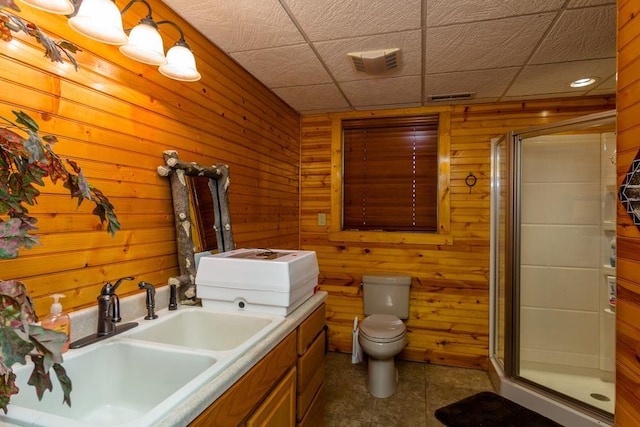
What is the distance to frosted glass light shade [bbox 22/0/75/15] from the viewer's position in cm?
95

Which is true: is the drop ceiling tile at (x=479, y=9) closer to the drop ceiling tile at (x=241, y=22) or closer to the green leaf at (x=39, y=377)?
the drop ceiling tile at (x=241, y=22)

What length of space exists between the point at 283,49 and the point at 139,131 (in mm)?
993

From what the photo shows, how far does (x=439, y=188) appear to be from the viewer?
3.11 m

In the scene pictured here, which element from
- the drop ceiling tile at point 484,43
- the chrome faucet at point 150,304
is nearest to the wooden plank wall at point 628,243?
the drop ceiling tile at point 484,43

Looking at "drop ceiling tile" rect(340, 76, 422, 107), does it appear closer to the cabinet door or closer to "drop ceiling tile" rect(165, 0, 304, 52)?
"drop ceiling tile" rect(165, 0, 304, 52)

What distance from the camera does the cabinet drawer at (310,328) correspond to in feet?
5.47

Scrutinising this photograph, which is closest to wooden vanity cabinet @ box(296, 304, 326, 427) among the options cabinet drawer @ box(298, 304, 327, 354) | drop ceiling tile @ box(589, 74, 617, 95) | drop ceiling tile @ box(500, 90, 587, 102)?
cabinet drawer @ box(298, 304, 327, 354)

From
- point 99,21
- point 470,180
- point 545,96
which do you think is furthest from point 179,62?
point 545,96

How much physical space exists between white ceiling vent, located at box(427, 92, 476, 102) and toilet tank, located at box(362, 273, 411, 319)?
1.52 m

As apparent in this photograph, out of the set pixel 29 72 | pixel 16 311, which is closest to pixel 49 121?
pixel 29 72

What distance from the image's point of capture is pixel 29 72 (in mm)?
1110

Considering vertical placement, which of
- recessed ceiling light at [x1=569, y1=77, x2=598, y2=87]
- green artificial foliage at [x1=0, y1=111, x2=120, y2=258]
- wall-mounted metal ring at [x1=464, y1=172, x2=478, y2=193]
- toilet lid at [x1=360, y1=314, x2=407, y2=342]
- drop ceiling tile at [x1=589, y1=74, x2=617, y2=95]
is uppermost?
drop ceiling tile at [x1=589, y1=74, x2=617, y2=95]

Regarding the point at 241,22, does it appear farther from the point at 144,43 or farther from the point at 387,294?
the point at 387,294

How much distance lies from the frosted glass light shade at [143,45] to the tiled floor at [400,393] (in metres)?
2.25
